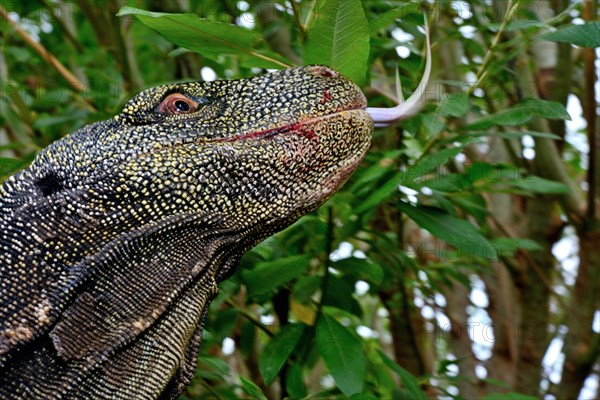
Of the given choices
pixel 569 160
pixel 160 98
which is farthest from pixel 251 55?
pixel 569 160

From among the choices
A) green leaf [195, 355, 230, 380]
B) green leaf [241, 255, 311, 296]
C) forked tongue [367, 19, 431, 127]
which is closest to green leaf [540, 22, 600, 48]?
forked tongue [367, 19, 431, 127]

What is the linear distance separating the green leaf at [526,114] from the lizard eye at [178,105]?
1.36 meters

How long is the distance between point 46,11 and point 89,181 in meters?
3.43

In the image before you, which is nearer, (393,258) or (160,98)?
(160,98)

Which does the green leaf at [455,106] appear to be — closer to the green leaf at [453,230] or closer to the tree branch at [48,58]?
the green leaf at [453,230]

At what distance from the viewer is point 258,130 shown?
3195 mm

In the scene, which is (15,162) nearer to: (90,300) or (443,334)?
(90,300)

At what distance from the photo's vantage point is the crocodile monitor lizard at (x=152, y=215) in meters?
2.84

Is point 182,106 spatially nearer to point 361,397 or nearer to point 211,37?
point 211,37

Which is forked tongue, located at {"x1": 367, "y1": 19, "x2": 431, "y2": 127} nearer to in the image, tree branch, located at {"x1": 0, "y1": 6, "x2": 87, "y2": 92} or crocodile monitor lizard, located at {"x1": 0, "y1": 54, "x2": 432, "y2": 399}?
crocodile monitor lizard, located at {"x1": 0, "y1": 54, "x2": 432, "y2": 399}

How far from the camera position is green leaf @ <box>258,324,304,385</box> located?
150 inches

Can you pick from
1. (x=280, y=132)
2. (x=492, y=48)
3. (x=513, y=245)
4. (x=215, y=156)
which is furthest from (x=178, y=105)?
(x=513, y=245)

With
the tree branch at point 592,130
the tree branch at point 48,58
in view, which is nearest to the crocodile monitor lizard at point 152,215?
the tree branch at point 592,130

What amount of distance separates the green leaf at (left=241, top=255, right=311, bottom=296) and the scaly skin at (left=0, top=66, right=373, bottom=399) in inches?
25.7
